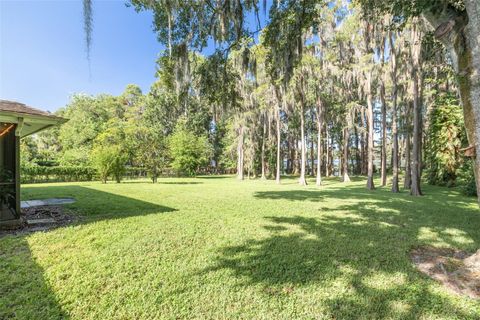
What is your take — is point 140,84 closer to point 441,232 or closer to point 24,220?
point 24,220

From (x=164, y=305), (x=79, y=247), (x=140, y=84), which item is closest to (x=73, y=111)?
(x=140, y=84)

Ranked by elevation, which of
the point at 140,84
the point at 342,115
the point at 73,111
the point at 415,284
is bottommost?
the point at 415,284

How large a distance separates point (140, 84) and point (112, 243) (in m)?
38.1

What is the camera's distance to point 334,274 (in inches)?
126

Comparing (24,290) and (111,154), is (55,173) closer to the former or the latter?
(111,154)

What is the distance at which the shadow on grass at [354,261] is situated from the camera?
2.60 m

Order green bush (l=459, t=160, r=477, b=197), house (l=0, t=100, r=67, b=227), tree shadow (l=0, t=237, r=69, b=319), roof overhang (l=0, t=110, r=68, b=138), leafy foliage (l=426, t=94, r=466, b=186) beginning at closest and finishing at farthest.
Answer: tree shadow (l=0, t=237, r=69, b=319)
roof overhang (l=0, t=110, r=68, b=138)
house (l=0, t=100, r=67, b=227)
green bush (l=459, t=160, r=477, b=197)
leafy foliage (l=426, t=94, r=466, b=186)

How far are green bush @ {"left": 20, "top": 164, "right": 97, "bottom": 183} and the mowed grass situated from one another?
55.4ft

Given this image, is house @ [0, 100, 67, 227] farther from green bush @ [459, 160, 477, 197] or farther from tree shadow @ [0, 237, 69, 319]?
green bush @ [459, 160, 477, 197]

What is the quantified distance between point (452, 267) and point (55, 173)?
23982mm

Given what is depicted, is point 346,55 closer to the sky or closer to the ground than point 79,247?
closer to the sky

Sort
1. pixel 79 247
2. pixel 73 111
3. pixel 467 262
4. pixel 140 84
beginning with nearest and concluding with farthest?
1. pixel 467 262
2. pixel 79 247
3. pixel 73 111
4. pixel 140 84

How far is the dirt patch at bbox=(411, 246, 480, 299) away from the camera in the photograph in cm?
295

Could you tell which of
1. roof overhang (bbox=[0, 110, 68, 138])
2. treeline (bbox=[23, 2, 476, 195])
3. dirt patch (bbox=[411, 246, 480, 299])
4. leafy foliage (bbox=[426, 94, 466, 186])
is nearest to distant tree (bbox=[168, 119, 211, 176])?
treeline (bbox=[23, 2, 476, 195])
